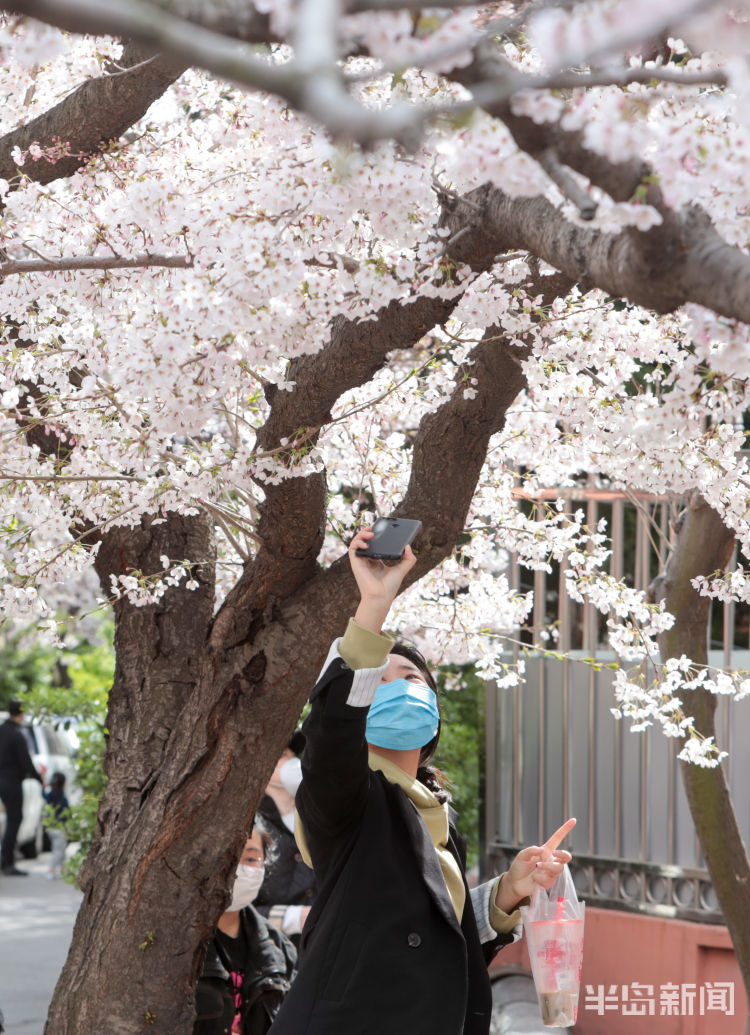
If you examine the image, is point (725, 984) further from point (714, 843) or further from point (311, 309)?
point (311, 309)

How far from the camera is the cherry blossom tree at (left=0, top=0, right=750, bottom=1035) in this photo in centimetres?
183

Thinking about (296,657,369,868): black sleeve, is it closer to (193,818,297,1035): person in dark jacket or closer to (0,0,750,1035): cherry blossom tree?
(0,0,750,1035): cherry blossom tree

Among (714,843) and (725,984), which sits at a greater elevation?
(714,843)

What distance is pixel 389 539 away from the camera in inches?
102

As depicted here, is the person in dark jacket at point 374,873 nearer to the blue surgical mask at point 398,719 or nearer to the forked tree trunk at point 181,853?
the blue surgical mask at point 398,719

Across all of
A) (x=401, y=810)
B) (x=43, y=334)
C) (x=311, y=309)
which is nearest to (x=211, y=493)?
Answer: (x=43, y=334)

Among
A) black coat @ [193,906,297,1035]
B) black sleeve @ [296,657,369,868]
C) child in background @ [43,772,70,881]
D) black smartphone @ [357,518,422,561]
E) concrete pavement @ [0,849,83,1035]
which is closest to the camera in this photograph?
black sleeve @ [296,657,369,868]

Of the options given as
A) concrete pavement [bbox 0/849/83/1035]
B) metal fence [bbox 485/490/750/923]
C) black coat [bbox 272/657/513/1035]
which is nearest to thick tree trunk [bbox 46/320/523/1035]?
black coat [bbox 272/657/513/1035]

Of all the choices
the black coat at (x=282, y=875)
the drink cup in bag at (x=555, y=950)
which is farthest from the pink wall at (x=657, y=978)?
the drink cup in bag at (x=555, y=950)

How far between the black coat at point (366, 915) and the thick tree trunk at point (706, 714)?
2189mm

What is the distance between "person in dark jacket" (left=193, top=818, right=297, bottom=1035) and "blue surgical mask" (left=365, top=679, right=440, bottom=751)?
175cm

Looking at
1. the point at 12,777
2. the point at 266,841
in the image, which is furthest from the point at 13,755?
the point at 266,841

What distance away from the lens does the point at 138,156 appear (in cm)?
408

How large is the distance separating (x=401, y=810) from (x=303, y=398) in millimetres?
1258
